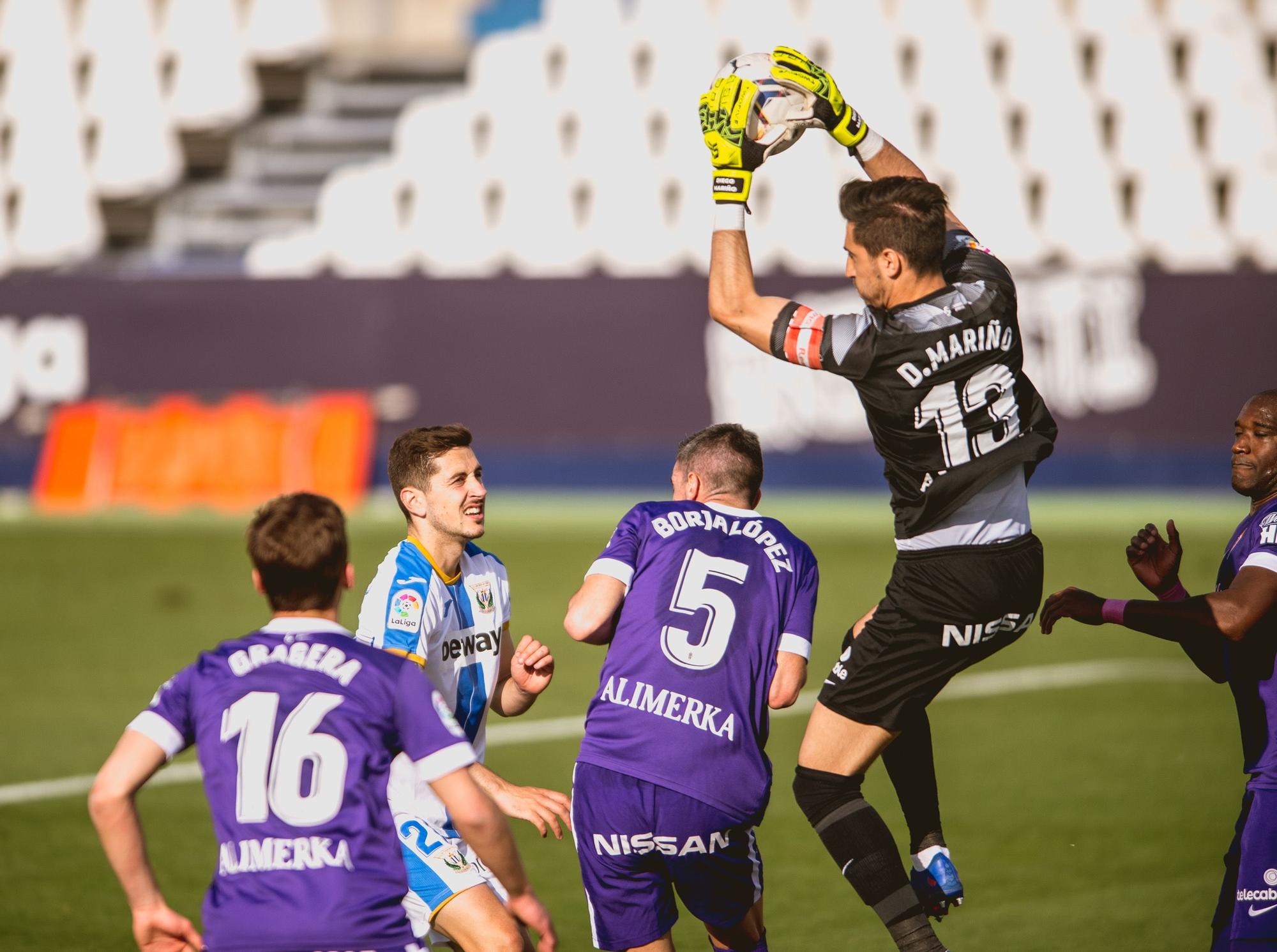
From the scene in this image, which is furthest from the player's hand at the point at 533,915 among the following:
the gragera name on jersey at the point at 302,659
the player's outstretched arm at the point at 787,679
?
the player's outstretched arm at the point at 787,679

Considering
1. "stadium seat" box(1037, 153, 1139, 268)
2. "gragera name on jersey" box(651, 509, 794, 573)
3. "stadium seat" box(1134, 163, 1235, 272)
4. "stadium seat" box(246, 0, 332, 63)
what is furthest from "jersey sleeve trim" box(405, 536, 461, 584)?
"stadium seat" box(246, 0, 332, 63)

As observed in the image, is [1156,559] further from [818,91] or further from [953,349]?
[818,91]

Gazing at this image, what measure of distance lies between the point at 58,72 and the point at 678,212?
34.3ft

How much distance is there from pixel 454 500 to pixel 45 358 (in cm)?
1722

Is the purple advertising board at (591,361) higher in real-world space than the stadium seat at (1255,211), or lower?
lower

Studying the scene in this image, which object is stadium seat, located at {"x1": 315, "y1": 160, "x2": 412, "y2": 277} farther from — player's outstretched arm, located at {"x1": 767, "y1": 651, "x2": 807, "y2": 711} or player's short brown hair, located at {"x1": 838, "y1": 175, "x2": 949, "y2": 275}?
player's outstretched arm, located at {"x1": 767, "y1": 651, "x2": 807, "y2": 711}

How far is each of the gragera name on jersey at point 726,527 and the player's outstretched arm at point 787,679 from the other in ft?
0.97

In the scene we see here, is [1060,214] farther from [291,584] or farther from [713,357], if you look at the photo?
[291,584]

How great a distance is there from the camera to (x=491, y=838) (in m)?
3.86

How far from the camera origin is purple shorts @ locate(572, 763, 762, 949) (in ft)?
16.6

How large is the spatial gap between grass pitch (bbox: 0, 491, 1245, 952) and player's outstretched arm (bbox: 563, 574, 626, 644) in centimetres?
212

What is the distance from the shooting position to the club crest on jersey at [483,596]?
5688mm

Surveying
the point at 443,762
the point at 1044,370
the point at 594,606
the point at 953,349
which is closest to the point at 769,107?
the point at 953,349

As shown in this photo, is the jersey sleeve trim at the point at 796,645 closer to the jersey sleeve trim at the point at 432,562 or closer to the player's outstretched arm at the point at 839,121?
the jersey sleeve trim at the point at 432,562
